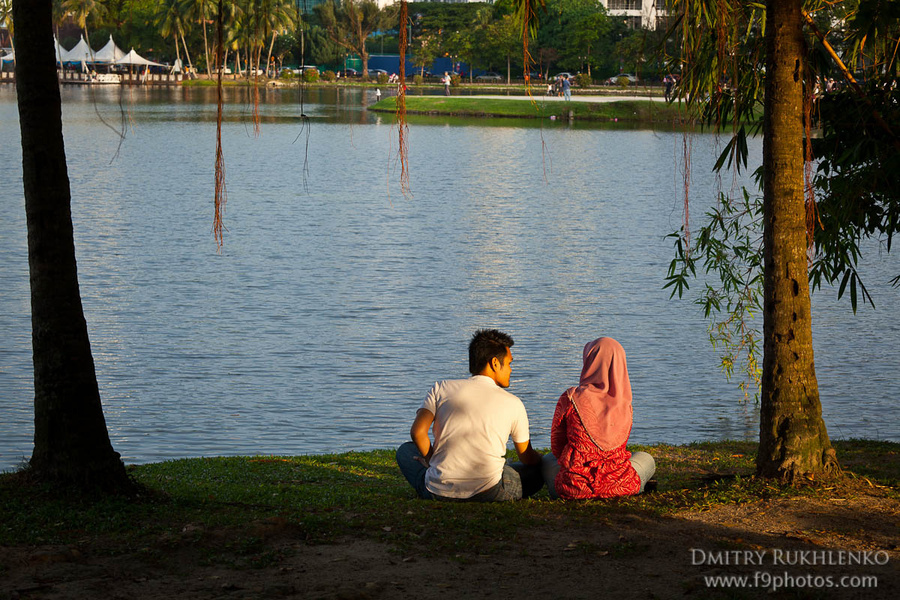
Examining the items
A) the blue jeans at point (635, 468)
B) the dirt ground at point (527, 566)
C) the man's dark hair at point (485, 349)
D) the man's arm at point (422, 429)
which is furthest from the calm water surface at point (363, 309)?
the blue jeans at point (635, 468)

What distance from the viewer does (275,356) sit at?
14.7 m

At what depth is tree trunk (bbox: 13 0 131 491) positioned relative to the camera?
5551mm

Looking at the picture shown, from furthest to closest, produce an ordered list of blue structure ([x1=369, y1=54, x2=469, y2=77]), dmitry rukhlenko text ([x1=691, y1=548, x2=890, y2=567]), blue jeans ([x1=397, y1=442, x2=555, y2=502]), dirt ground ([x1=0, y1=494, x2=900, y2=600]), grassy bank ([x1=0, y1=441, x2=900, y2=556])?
1. blue structure ([x1=369, y1=54, x2=469, y2=77])
2. blue jeans ([x1=397, y1=442, x2=555, y2=502])
3. grassy bank ([x1=0, y1=441, x2=900, y2=556])
4. dmitry rukhlenko text ([x1=691, y1=548, x2=890, y2=567])
5. dirt ground ([x1=0, y1=494, x2=900, y2=600])

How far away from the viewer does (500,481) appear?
19.1 ft

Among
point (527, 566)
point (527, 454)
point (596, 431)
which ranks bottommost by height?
point (527, 566)

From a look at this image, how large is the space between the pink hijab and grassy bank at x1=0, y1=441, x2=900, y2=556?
1.55ft

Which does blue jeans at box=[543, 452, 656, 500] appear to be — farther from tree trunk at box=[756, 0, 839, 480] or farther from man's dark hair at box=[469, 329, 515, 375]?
man's dark hair at box=[469, 329, 515, 375]

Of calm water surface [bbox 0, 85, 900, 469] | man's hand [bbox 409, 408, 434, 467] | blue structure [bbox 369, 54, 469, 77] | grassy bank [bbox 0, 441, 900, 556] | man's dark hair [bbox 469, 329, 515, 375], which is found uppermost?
blue structure [bbox 369, 54, 469, 77]

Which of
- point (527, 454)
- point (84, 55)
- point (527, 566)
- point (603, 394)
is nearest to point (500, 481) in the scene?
point (527, 454)

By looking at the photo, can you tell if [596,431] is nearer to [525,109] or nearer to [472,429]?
[472,429]

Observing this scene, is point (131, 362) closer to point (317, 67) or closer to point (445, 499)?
point (445, 499)

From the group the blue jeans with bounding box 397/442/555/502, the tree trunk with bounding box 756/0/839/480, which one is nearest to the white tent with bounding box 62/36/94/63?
the blue jeans with bounding box 397/442/555/502

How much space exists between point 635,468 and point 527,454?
0.68 metres

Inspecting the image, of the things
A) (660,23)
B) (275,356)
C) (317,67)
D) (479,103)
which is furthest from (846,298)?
(317,67)
